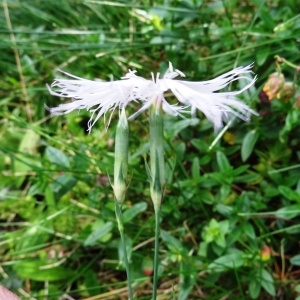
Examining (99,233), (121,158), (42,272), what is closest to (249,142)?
(99,233)

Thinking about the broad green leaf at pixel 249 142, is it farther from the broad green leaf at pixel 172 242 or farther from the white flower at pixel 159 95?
the white flower at pixel 159 95

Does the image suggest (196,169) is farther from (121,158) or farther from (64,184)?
(121,158)

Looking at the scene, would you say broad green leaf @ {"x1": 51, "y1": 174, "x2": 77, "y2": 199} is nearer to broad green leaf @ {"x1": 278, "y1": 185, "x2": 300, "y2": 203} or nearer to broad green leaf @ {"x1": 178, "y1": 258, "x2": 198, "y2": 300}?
broad green leaf @ {"x1": 178, "y1": 258, "x2": 198, "y2": 300}

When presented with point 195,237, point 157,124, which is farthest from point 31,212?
point 157,124

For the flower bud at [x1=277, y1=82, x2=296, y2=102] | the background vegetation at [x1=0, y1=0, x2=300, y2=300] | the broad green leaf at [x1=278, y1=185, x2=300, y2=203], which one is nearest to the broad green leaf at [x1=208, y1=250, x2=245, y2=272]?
the background vegetation at [x1=0, y1=0, x2=300, y2=300]

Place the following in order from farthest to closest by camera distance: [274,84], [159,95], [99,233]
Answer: [99,233] → [274,84] → [159,95]

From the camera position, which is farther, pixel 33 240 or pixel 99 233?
pixel 33 240

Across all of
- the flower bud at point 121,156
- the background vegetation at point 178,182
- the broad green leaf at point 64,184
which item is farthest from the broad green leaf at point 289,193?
the flower bud at point 121,156

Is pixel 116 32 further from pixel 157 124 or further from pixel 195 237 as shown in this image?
pixel 157 124
